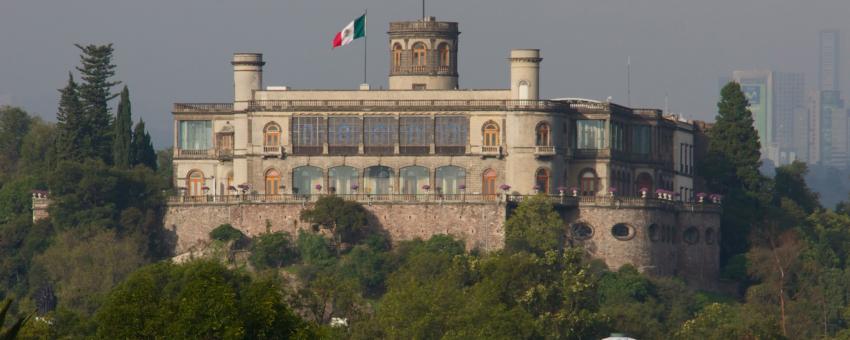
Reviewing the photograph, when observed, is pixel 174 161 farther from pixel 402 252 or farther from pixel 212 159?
pixel 402 252

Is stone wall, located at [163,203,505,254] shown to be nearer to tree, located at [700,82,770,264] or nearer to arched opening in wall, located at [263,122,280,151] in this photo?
arched opening in wall, located at [263,122,280,151]

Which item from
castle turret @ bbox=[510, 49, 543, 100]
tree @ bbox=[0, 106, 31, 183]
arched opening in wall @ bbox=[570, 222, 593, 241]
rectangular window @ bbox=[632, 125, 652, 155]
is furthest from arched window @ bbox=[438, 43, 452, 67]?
tree @ bbox=[0, 106, 31, 183]

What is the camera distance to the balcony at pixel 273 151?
154m

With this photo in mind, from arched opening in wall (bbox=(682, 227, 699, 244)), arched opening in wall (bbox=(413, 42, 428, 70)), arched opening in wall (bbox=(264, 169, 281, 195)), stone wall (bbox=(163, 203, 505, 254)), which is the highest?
arched opening in wall (bbox=(413, 42, 428, 70))

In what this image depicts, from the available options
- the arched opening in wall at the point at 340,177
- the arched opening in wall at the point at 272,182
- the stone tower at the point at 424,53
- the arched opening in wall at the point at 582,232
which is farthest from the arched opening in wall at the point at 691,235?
the arched opening in wall at the point at 272,182

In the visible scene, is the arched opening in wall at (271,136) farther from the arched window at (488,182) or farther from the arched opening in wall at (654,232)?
the arched opening in wall at (654,232)

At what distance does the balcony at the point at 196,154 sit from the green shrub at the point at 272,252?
36.1 ft

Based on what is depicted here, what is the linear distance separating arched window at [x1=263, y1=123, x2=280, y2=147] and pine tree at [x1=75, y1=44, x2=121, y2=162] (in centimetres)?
1188

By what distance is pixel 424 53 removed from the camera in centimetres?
15962

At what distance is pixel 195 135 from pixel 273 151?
865cm

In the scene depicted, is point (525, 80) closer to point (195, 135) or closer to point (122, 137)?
point (195, 135)

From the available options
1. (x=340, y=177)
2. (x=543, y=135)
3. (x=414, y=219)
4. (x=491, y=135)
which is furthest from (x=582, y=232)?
(x=340, y=177)

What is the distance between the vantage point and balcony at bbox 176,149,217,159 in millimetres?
161000

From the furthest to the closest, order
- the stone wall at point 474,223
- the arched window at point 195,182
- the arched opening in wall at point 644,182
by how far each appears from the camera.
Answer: the arched window at point 195,182, the arched opening in wall at point 644,182, the stone wall at point 474,223
